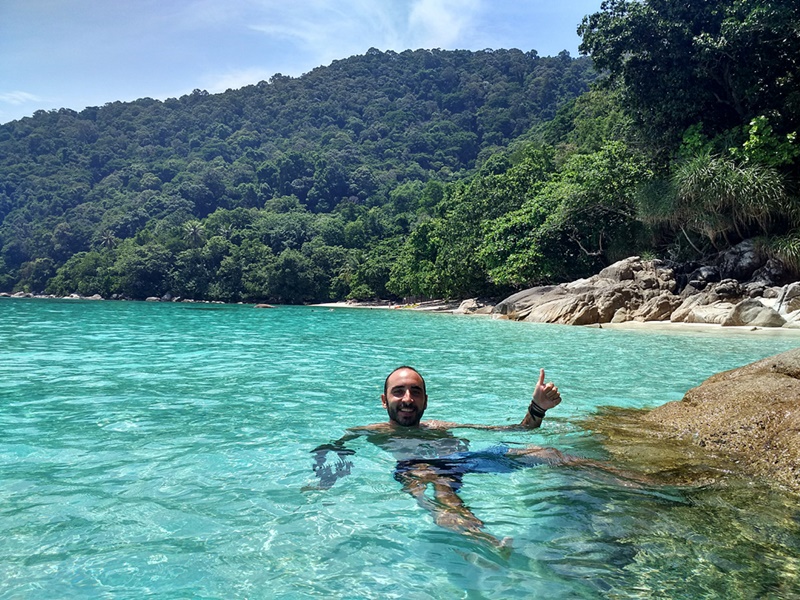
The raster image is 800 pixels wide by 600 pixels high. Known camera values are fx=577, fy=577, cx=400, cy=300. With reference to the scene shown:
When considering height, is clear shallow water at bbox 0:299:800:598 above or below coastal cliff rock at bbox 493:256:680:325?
below

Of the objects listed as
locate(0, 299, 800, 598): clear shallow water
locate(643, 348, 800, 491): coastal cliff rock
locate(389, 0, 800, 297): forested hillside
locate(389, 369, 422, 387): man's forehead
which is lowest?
locate(0, 299, 800, 598): clear shallow water

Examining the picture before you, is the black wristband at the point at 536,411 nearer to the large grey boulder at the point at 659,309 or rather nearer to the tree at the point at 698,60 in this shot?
the large grey boulder at the point at 659,309

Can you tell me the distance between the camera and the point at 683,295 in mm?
23078

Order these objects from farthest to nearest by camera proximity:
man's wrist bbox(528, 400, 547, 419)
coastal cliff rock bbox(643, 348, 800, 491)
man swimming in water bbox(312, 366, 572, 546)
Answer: man's wrist bbox(528, 400, 547, 419) → coastal cliff rock bbox(643, 348, 800, 491) → man swimming in water bbox(312, 366, 572, 546)

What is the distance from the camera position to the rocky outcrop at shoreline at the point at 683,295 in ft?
63.3

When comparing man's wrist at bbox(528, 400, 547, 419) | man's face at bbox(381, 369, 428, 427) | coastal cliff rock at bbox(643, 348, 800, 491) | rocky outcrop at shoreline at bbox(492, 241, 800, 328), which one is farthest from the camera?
rocky outcrop at shoreline at bbox(492, 241, 800, 328)

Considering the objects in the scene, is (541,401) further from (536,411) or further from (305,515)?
(305,515)

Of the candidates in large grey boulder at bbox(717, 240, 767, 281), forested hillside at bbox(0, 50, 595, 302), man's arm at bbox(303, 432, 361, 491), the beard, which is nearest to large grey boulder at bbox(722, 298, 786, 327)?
large grey boulder at bbox(717, 240, 767, 281)

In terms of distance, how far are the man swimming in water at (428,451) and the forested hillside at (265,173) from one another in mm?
57039

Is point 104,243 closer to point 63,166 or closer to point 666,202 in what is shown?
point 63,166

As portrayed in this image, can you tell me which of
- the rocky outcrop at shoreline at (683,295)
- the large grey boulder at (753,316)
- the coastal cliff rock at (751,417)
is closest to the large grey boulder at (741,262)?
the rocky outcrop at shoreline at (683,295)

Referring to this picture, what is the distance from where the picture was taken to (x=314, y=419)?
607cm

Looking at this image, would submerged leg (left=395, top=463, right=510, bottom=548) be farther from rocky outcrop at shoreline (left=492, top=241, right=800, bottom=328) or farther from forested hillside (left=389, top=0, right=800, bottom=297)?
forested hillside (left=389, top=0, right=800, bottom=297)

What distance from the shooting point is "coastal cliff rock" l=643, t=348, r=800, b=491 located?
4129mm
